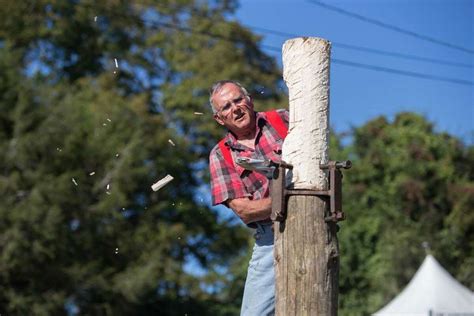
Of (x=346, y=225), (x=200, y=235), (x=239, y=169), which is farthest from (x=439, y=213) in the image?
(x=239, y=169)

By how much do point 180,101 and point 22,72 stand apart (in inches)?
160

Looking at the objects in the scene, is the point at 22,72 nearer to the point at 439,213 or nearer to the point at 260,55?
the point at 260,55

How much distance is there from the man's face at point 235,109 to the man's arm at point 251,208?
0.41 meters

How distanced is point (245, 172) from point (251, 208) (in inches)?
10.7

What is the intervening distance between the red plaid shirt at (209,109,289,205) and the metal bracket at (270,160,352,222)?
0.48 meters

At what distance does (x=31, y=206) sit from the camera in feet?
70.1

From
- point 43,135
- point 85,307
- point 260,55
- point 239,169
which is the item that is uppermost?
point 260,55

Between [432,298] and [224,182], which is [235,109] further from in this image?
[432,298]

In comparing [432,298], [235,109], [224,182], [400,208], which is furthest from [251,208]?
[400,208]

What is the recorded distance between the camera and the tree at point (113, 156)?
2188cm

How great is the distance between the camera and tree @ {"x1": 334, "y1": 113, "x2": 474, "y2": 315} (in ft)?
78.2

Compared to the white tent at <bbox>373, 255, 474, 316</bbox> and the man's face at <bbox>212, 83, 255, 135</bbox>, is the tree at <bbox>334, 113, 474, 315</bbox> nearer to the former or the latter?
the white tent at <bbox>373, 255, 474, 316</bbox>

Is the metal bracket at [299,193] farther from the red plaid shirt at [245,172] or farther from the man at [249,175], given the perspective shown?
the red plaid shirt at [245,172]

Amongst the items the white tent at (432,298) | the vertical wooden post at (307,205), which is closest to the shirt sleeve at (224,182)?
the vertical wooden post at (307,205)
